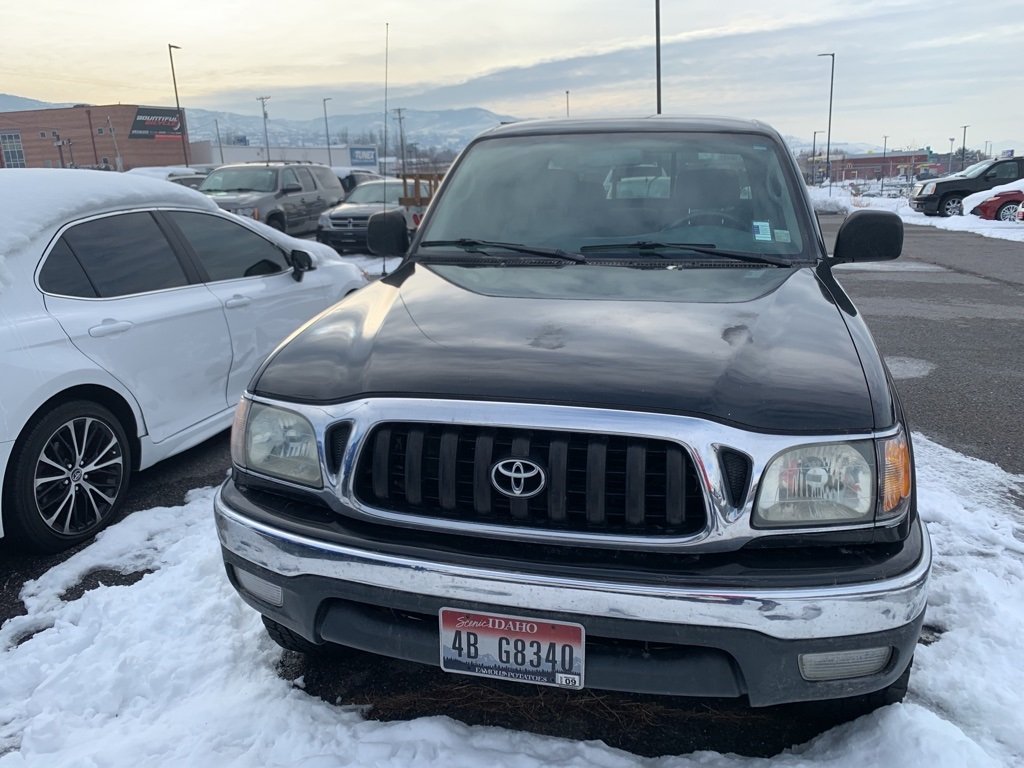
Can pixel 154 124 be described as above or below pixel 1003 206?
above

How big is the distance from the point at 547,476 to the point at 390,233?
91.6 inches

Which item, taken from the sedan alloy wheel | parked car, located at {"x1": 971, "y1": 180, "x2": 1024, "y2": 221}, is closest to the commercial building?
parked car, located at {"x1": 971, "y1": 180, "x2": 1024, "y2": 221}

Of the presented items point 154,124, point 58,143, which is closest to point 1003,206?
point 58,143

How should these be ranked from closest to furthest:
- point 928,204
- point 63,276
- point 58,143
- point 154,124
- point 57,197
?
point 63,276 < point 57,197 < point 928,204 < point 58,143 < point 154,124

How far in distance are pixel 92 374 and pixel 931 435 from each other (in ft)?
15.8

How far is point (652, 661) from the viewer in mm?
1903

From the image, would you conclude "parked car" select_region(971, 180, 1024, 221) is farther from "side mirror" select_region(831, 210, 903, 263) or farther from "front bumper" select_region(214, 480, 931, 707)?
"front bumper" select_region(214, 480, 931, 707)

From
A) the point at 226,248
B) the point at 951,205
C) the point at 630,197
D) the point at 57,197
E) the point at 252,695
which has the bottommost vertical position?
the point at 951,205

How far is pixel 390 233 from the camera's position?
3.91m

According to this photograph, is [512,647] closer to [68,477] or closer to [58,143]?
[68,477]

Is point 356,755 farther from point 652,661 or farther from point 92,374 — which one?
point 92,374

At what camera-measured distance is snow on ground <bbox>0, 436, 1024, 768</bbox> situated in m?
2.15

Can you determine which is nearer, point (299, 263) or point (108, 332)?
point (108, 332)

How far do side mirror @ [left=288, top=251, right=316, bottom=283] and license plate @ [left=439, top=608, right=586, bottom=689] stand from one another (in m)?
3.78
